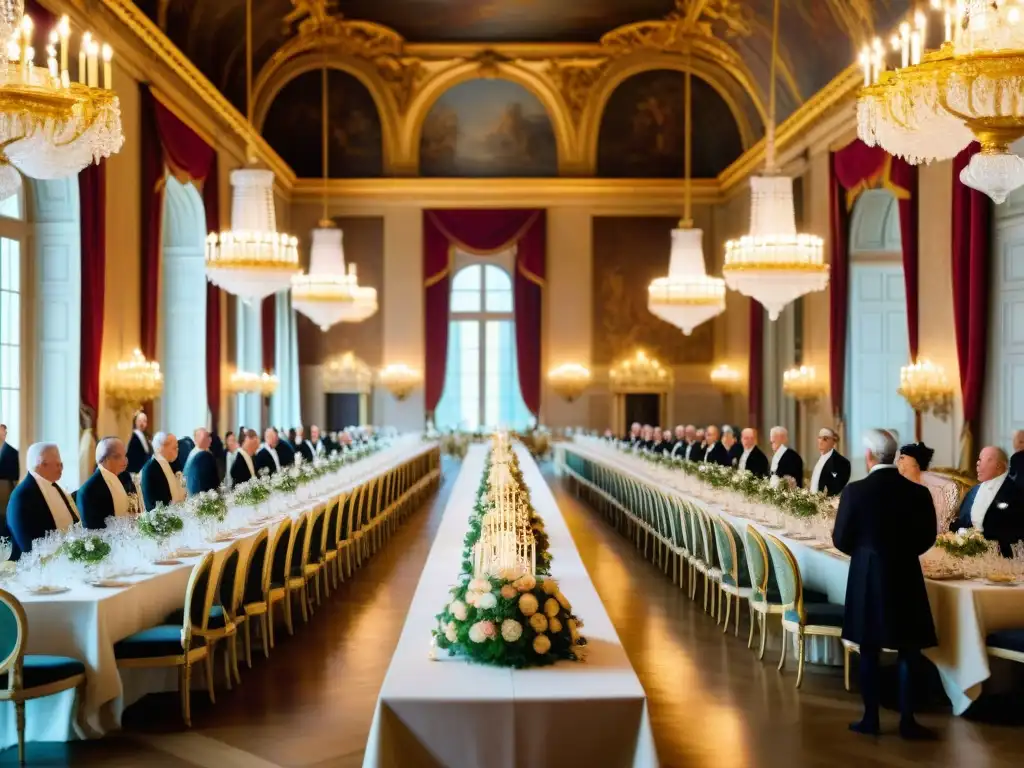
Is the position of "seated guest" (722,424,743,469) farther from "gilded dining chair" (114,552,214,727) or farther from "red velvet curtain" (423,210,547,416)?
"red velvet curtain" (423,210,547,416)

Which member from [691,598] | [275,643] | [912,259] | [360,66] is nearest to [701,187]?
[360,66]

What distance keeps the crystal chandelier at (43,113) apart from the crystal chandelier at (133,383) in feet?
24.5

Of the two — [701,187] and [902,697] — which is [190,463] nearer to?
[902,697]

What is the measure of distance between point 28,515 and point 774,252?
7.99m

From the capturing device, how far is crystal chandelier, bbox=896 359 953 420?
13.8m

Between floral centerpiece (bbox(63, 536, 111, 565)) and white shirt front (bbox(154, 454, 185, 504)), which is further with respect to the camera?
white shirt front (bbox(154, 454, 185, 504))

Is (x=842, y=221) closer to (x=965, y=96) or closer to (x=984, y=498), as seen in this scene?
(x=984, y=498)

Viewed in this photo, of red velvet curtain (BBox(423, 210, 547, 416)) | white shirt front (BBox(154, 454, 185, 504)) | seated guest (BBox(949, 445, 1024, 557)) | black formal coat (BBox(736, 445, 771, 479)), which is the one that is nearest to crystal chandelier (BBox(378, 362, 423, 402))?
red velvet curtain (BBox(423, 210, 547, 416))

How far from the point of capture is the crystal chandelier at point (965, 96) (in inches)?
236

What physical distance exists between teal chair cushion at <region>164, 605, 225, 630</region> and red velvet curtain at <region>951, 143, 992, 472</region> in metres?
9.31

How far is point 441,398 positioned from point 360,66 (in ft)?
27.7

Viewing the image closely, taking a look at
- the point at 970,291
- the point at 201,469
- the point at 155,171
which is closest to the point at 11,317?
the point at 155,171

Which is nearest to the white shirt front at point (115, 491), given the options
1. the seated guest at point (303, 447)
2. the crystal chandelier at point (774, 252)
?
the crystal chandelier at point (774, 252)

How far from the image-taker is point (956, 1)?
6.09 metres
